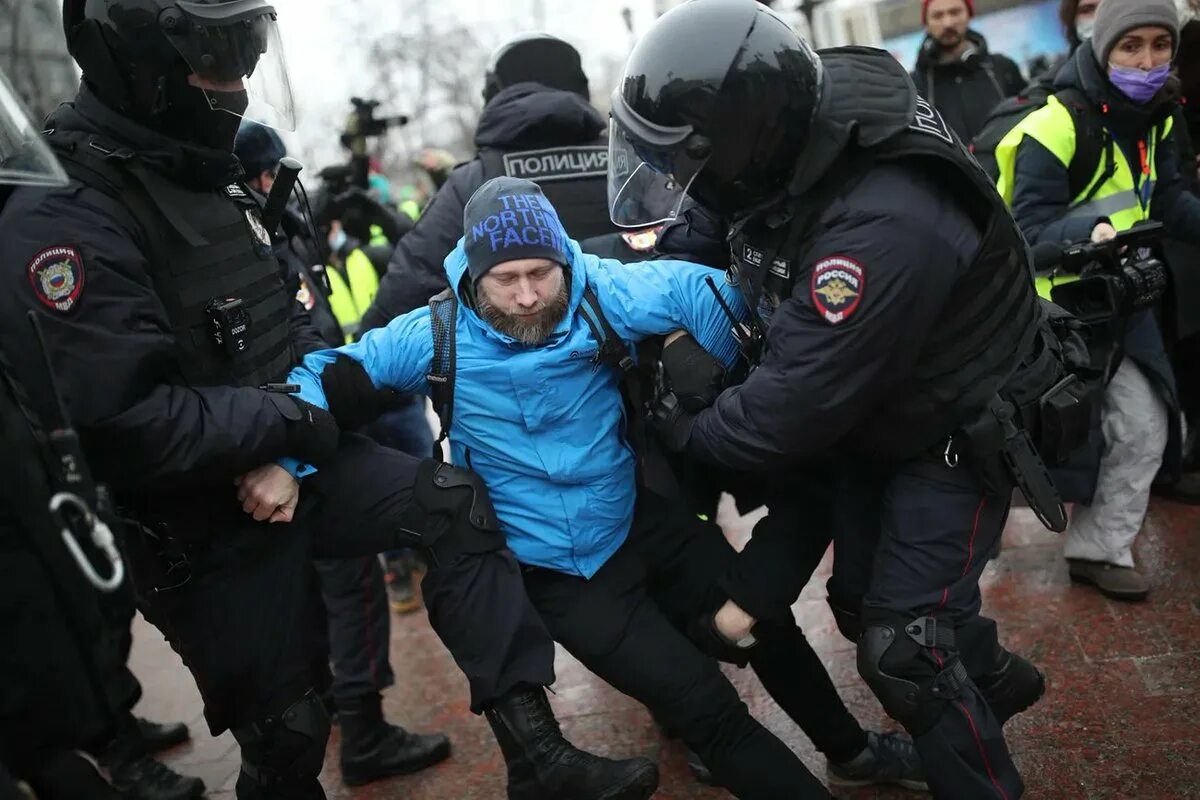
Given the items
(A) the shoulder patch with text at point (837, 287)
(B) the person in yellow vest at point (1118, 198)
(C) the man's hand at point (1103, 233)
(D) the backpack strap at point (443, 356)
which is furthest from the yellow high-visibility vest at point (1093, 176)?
(D) the backpack strap at point (443, 356)

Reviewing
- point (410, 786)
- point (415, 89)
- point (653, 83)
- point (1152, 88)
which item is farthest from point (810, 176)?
point (415, 89)

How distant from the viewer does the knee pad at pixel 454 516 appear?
105 inches

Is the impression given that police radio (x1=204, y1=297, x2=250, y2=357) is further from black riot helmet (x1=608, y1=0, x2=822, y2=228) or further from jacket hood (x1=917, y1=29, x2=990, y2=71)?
jacket hood (x1=917, y1=29, x2=990, y2=71)

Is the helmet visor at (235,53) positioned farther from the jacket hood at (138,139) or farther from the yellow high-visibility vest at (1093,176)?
the yellow high-visibility vest at (1093,176)

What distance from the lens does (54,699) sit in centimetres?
165

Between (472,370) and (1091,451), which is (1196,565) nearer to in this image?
(1091,451)

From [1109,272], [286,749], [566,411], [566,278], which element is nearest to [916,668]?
[566,411]

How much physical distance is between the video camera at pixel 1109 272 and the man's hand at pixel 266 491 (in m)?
2.46

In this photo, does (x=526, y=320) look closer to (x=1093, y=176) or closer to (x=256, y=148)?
(x=256, y=148)

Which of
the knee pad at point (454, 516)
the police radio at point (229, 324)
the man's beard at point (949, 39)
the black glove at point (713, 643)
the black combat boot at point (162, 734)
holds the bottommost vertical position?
the black combat boot at point (162, 734)

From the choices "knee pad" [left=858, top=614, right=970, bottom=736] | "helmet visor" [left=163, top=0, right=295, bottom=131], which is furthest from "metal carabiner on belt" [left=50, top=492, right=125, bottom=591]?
"knee pad" [left=858, top=614, right=970, bottom=736]

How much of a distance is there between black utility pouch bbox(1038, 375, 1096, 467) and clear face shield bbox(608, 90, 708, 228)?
1011 millimetres

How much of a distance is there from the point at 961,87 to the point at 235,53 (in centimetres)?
403

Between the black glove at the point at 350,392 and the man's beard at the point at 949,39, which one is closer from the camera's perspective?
the black glove at the point at 350,392
